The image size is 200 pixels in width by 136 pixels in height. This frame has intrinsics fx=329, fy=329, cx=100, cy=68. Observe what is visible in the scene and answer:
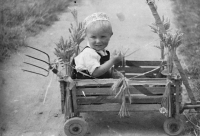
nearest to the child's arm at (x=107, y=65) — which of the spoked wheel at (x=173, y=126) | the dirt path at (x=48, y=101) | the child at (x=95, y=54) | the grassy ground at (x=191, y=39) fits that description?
the child at (x=95, y=54)

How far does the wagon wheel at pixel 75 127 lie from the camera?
A: 367cm

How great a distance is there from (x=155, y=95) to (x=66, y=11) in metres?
5.42

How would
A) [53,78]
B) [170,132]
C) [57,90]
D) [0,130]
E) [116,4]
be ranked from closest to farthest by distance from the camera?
1. [170,132]
2. [0,130]
3. [57,90]
4. [53,78]
5. [116,4]

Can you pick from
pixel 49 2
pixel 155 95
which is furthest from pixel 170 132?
pixel 49 2

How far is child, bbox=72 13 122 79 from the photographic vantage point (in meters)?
3.66

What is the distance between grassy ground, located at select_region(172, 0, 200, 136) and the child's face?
1429mm

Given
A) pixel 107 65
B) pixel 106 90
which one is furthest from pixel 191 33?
pixel 106 90

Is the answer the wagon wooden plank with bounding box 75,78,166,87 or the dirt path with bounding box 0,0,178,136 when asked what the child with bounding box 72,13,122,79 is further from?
the dirt path with bounding box 0,0,178,136

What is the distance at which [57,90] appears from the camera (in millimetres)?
5059

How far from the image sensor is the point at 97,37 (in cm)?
390

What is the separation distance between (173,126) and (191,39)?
9.95 ft

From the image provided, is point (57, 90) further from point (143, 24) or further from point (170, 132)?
point (143, 24)

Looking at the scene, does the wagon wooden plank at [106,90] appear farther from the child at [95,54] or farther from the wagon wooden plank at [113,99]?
the child at [95,54]

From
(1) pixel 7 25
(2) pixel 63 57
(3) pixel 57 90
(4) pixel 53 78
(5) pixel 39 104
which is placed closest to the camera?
(2) pixel 63 57
